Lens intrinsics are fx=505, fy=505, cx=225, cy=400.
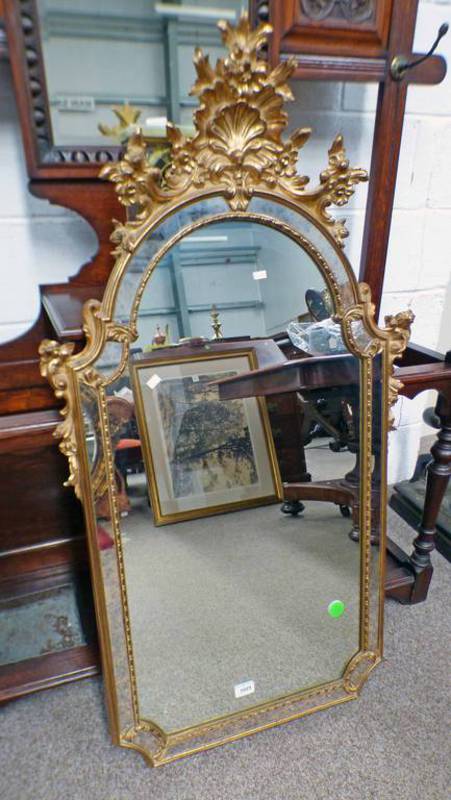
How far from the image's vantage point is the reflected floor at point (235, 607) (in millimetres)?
805

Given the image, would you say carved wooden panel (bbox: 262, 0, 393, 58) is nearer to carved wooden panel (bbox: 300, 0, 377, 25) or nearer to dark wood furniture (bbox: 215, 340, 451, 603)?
carved wooden panel (bbox: 300, 0, 377, 25)

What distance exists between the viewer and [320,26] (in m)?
0.81

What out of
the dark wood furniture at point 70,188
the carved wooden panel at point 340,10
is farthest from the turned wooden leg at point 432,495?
the carved wooden panel at point 340,10

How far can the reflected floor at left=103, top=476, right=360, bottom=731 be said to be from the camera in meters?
0.80

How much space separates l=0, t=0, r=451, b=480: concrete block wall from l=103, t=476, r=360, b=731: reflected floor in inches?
19.9

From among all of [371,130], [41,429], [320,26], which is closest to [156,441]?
[41,429]

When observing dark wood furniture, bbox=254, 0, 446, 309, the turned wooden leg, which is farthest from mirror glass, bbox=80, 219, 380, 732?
dark wood furniture, bbox=254, 0, 446, 309

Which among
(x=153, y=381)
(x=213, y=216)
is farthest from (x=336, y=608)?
(x=213, y=216)

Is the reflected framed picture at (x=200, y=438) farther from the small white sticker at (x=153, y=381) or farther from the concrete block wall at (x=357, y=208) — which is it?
the concrete block wall at (x=357, y=208)

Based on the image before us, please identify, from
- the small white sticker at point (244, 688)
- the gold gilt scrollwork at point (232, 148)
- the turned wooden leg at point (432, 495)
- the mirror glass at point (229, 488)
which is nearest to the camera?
the gold gilt scrollwork at point (232, 148)

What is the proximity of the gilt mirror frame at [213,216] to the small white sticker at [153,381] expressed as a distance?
0.20 ft

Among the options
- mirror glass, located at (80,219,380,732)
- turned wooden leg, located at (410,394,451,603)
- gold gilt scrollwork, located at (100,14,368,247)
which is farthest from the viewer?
turned wooden leg, located at (410,394,451,603)

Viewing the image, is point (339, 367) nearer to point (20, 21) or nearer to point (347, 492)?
point (347, 492)

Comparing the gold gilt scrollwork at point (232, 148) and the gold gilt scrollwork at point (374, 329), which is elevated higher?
the gold gilt scrollwork at point (232, 148)
